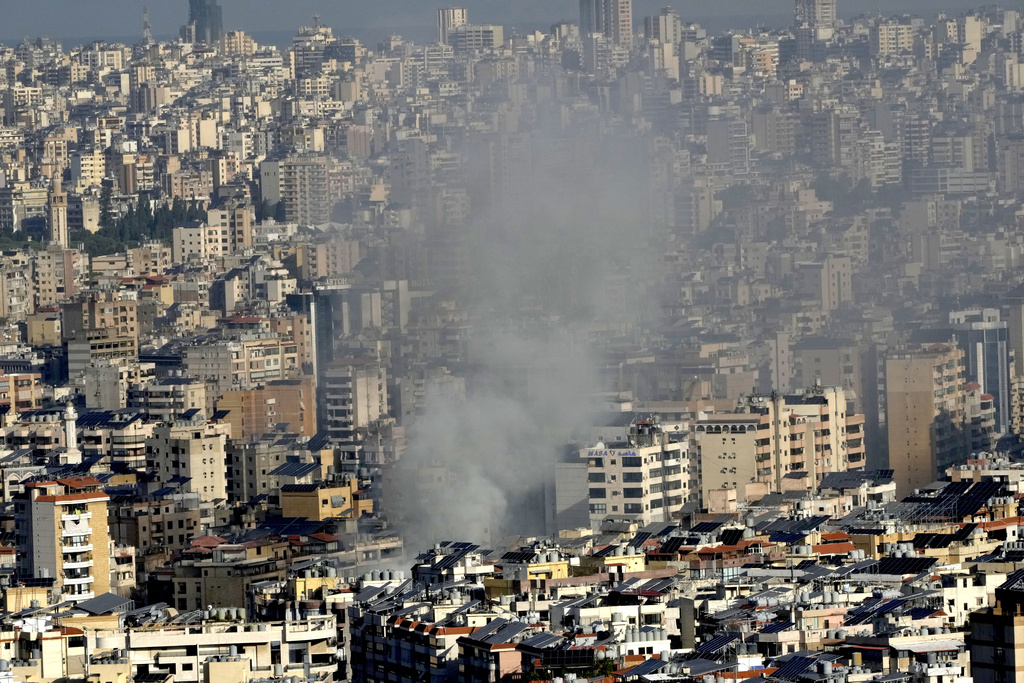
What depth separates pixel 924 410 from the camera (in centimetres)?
2997

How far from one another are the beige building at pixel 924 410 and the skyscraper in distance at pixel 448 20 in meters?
13.8

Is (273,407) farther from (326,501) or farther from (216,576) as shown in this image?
(216,576)

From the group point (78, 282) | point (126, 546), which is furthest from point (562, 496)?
point (78, 282)

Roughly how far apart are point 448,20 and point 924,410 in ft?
55.1

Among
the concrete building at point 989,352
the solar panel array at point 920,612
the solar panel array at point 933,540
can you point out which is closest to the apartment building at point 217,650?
the solar panel array at point 920,612

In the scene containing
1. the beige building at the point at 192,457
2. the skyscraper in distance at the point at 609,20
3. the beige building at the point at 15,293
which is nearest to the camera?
the beige building at the point at 192,457

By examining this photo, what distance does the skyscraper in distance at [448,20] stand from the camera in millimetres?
44531

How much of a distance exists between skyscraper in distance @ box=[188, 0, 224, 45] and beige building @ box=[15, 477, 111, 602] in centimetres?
6091

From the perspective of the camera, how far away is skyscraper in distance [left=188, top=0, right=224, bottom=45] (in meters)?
82.1

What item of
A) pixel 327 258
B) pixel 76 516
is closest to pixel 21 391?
→ pixel 327 258

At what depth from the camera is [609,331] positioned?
35031 millimetres

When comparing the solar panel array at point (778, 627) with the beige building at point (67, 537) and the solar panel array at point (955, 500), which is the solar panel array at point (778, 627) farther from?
the solar panel array at point (955, 500)

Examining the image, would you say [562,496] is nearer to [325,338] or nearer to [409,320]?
[409,320]

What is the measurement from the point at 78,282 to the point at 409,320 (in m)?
13.7
